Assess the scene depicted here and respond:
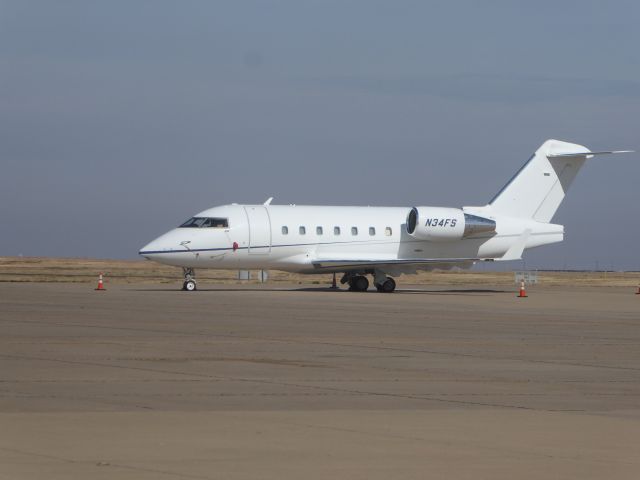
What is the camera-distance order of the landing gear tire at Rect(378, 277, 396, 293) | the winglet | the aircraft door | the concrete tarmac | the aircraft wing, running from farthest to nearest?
1. the winglet
2. the landing gear tire at Rect(378, 277, 396, 293)
3. the aircraft wing
4. the aircraft door
5. the concrete tarmac

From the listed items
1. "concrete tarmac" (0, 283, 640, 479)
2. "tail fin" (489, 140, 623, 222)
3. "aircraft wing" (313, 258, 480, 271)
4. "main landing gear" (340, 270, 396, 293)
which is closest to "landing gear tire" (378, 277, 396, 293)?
"main landing gear" (340, 270, 396, 293)

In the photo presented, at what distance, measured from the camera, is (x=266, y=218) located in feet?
135

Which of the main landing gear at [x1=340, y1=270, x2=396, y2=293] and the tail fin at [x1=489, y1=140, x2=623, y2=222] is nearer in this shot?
the main landing gear at [x1=340, y1=270, x2=396, y2=293]

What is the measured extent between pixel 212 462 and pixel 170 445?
0.73 m

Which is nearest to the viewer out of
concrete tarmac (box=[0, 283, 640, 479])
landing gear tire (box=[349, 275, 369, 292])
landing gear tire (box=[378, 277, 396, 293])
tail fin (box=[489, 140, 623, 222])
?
concrete tarmac (box=[0, 283, 640, 479])

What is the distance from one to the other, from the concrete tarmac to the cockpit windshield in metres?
15.8

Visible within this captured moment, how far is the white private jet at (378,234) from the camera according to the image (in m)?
40.1

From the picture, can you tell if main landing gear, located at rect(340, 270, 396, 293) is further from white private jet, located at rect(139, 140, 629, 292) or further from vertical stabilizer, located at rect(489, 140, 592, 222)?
vertical stabilizer, located at rect(489, 140, 592, 222)

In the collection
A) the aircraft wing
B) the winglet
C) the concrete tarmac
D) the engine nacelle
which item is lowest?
the concrete tarmac

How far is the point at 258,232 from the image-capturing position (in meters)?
40.5

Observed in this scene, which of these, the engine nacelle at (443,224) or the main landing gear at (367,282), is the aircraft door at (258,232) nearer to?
the main landing gear at (367,282)

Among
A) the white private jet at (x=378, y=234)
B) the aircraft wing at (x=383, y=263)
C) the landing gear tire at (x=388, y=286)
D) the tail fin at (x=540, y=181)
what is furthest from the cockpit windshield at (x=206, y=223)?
the tail fin at (x=540, y=181)

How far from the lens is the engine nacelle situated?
4275cm

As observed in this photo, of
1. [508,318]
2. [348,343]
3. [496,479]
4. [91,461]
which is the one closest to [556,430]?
[496,479]
